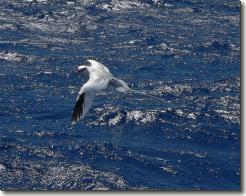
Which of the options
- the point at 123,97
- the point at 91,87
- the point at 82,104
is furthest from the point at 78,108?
the point at 123,97

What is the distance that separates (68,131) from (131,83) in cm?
340

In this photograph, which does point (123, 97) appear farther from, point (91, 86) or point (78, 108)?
point (78, 108)

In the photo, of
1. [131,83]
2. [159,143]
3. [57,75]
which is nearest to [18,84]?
[57,75]

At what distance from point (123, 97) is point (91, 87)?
4.58m

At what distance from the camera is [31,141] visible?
14.5m

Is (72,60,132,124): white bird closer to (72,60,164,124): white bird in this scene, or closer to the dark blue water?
(72,60,164,124): white bird

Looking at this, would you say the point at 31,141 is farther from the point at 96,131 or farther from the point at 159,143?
the point at 159,143

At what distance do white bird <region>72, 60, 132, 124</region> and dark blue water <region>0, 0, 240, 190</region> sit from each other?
48.3 inches

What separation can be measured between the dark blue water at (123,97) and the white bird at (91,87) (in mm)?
1226

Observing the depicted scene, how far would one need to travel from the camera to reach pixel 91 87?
41.9 feet

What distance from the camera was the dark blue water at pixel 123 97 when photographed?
517 inches

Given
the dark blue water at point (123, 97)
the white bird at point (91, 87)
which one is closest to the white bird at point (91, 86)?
the white bird at point (91, 87)

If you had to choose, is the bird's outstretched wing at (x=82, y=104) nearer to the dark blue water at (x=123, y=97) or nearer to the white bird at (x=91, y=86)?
the white bird at (x=91, y=86)

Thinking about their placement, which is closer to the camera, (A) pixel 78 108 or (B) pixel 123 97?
(A) pixel 78 108
